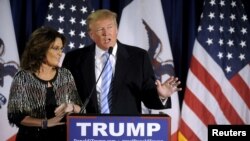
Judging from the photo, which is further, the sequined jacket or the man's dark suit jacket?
the man's dark suit jacket

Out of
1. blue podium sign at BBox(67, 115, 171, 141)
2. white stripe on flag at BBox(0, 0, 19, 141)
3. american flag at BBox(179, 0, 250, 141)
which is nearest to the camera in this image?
blue podium sign at BBox(67, 115, 171, 141)

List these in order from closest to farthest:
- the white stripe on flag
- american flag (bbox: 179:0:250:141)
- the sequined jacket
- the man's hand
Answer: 1. the sequined jacket
2. the man's hand
3. the white stripe on flag
4. american flag (bbox: 179:0:250:141)

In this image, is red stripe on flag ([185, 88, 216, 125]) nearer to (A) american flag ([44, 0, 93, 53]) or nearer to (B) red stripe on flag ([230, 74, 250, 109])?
(B) red stripe on flag ([230, 74, 250, 109])

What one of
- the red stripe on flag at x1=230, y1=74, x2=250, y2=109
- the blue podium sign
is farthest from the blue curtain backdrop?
the blue podium sign

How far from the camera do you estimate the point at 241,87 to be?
12.5ft

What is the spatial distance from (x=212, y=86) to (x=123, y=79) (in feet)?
4.68

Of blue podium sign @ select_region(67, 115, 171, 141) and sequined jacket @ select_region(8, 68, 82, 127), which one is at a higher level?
sequined jacket @ select_region(8, 68, 82, 127)

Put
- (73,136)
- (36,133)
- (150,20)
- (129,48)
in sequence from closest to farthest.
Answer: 1. (73,136)
2. (36,133)
3. (129,48)
4. (150,20)

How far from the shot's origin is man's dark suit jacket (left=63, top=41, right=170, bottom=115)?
2527 millimetres

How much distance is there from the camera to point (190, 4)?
12.1ft

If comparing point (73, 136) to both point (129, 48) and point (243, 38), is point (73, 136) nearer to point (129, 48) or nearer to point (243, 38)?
point (129, 48)

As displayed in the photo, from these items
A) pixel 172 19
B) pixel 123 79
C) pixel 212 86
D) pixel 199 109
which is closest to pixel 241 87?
pixel 212 86

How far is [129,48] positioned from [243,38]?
156 centimetres

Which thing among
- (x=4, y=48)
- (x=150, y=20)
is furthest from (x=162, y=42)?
(x=4, y=48)
